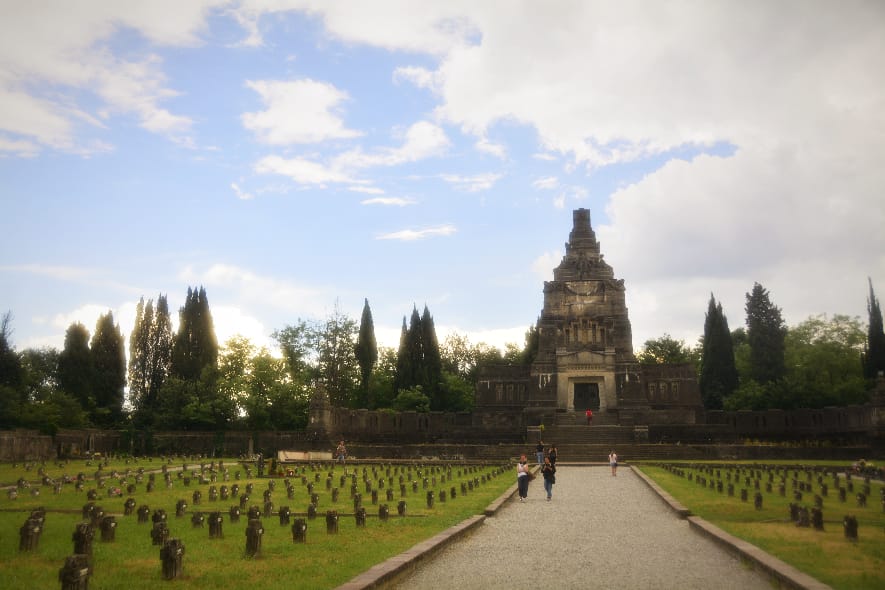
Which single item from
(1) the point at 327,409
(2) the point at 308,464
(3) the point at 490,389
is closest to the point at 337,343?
(3) the point at 490,389

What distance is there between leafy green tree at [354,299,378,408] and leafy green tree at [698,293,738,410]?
32.3 metres

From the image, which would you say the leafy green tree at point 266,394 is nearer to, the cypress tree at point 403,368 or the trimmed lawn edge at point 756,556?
the cypress tree at point 403,368

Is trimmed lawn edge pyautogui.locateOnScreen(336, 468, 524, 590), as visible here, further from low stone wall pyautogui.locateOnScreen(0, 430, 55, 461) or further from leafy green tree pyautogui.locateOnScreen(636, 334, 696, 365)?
leafy green tree pyautogui.locateOnScreen(636, 334, 696, 365)

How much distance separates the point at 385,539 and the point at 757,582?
259 inches

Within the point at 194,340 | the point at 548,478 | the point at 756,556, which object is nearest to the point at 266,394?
the point at 194,340

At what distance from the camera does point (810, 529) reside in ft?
52.4

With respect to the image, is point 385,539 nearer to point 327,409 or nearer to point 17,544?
point 17,544

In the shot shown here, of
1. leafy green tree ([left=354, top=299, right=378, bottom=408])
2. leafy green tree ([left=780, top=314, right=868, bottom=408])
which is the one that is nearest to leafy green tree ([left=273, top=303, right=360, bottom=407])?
leafy green tree ([left=354, top=299, right=378, bottom=408])

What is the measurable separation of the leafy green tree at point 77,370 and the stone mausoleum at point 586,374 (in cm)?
3482

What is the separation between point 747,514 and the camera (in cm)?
1880

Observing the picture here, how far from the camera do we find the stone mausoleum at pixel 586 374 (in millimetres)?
60812

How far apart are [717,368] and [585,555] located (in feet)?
217

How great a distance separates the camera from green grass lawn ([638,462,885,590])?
37.7 ft

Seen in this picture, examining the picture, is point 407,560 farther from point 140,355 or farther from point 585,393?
point 140,355
